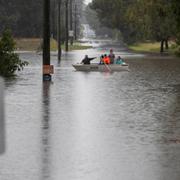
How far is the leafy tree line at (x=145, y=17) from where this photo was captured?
3283 cm

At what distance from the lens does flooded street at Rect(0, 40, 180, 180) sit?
9.70m

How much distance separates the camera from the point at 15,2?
426 feet

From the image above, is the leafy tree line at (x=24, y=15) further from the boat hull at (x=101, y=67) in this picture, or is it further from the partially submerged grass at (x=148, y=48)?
the boat hull at (x=101, y=67)

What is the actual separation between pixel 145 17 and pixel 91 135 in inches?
2747

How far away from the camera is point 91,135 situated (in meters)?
13.4

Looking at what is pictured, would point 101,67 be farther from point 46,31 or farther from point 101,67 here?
point 46,31

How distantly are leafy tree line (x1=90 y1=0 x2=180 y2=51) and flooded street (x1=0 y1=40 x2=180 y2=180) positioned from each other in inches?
333

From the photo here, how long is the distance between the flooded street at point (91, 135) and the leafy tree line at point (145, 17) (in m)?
8.45

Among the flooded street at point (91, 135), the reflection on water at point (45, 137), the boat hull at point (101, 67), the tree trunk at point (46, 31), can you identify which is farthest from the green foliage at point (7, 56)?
the reflection on water at point (45, 137)

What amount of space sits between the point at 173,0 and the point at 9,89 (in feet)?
26.3

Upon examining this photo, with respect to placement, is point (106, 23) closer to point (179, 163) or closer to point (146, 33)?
point (146, 33)

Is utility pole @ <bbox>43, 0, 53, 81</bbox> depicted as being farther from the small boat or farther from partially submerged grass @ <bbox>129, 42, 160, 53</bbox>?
partially submerged grass @ <bbox>129, 42, 160, 53</bbox>

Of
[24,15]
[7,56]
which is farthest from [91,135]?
[24,15]

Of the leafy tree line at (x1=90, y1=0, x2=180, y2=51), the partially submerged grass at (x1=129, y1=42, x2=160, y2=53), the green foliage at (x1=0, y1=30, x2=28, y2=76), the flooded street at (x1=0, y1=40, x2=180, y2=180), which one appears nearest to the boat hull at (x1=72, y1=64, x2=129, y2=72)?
the leafy tree line at (x1=90, y1=0, x2=180, y2=51)
